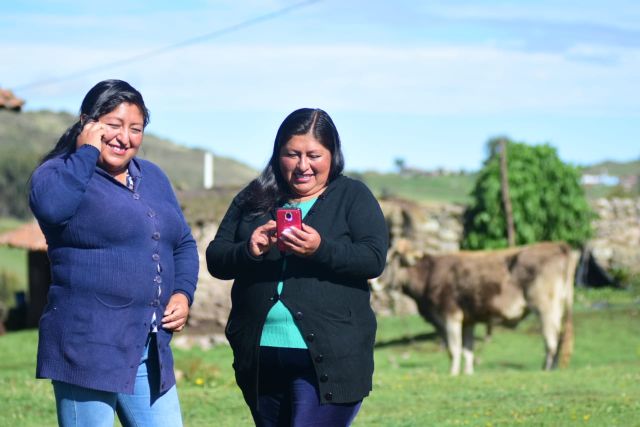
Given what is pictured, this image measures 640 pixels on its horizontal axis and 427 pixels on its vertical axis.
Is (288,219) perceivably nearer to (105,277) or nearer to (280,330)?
(280,330)

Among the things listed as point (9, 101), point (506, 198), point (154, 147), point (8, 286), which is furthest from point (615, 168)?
point (9, 101)

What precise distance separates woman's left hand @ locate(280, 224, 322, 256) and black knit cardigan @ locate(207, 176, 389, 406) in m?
0.05

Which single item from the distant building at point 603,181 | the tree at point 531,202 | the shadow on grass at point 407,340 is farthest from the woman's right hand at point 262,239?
the distant building at point 603,181

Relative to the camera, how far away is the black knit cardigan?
456 cm

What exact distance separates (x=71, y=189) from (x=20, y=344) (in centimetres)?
1379

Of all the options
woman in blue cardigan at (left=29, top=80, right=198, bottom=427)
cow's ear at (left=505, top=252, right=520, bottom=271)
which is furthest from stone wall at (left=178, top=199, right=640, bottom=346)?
woman in blue cardigan at (left=29, top=80, right=198, bottom=427)

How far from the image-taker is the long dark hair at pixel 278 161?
185 inches

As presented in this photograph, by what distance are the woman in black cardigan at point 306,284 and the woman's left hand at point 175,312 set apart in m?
0.22

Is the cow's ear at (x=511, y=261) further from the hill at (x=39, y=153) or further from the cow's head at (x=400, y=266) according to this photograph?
the hill at (x=39, y=153)

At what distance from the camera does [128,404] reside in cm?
455

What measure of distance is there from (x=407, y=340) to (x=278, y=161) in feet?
48.8

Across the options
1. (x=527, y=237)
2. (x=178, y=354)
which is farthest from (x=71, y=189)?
(x=527, y=237)

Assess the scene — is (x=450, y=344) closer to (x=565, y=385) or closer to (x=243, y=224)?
(x=565, y=385)

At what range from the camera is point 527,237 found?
1032 inches
